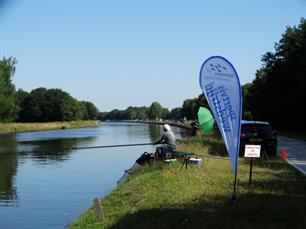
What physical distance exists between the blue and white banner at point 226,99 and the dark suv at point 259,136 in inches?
479

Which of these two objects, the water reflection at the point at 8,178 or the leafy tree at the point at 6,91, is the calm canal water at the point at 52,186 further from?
the leafy tree at the point at 6,91

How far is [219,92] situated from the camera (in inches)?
440

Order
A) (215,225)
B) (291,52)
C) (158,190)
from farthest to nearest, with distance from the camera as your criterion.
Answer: (291,52) < (158,190) < (215,225)

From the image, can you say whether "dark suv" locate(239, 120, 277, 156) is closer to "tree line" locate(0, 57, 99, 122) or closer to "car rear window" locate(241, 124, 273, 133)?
"car rear window" locate(241, 124, 273, 133)

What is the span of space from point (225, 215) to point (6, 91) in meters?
104

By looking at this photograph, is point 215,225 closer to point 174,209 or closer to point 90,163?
point 174,209

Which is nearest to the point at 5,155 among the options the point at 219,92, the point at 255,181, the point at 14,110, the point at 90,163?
the point at 90,163

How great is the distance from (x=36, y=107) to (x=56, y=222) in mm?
160038

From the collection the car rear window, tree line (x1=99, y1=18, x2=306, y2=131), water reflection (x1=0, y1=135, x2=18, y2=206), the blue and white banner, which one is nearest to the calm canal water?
water reflection (x1=0, y1=135, x2=18, y2=206)

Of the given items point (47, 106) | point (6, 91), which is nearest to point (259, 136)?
point (6, 91)

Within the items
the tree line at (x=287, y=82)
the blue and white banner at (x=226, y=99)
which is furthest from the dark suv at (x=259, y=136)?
the tree line at (x=287, y=82)

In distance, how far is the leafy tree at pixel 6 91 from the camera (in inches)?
4156

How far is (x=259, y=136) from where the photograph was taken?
23484mm

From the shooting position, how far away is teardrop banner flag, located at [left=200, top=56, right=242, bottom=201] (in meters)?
11.1
